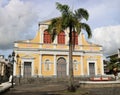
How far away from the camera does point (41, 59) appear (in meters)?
48.1

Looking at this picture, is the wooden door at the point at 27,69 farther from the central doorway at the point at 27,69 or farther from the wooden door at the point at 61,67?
the wooden door at the point at 61,67

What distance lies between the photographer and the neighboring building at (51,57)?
47.7 metres

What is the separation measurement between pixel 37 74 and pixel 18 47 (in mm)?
6428

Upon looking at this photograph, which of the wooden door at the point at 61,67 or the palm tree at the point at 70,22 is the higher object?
the palm tree at the point at 70,22

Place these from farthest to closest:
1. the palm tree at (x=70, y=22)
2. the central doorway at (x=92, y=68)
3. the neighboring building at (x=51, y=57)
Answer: the central doorway at (x=92, y=68) < the neighboring building at (x=51, y=57) < the palm tree at (x=70, y=22)

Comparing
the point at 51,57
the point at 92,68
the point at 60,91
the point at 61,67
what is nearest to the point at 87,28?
the point at 60,91

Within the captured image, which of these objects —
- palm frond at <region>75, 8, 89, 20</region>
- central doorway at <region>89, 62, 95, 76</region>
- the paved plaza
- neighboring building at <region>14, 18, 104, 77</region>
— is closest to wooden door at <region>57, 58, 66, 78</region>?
neighboring building at <region>14, 18, 104, 77</region>

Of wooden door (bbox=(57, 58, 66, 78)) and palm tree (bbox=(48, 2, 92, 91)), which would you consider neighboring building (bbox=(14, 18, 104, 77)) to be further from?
palm tree (bbox=(48, 2, 92, 91))

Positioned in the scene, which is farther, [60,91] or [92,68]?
[92,68]

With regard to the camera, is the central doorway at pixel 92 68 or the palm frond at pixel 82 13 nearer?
the palm frond at pixel 82 13

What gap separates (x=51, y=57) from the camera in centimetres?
4894

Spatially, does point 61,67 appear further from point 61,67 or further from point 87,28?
point 87,28

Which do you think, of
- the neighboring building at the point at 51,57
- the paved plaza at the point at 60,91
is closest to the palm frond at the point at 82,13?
the paved plaza at the point at 60,91

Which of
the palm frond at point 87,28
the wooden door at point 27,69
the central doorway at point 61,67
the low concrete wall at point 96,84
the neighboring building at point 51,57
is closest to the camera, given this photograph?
the palm frond at point 87,28
